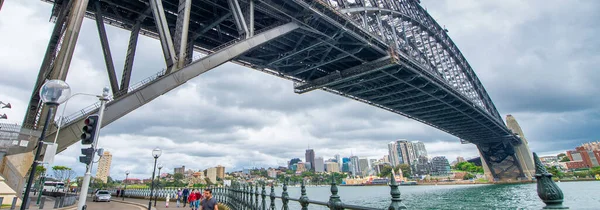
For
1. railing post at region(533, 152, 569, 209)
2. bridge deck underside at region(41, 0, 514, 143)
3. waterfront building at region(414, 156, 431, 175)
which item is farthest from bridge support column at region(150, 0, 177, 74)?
waterfront building at region(414, 156, 431, 175)

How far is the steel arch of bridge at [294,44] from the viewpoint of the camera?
1159 centimetres

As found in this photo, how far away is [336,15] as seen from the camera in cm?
1898

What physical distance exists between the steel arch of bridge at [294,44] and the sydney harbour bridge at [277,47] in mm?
51

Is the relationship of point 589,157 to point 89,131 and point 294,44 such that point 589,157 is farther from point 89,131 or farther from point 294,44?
point 89,131

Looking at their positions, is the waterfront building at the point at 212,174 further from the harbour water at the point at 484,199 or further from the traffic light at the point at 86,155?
the traffic light at the point at 86,155

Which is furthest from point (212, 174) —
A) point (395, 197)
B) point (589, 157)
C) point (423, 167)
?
point (589, 157)

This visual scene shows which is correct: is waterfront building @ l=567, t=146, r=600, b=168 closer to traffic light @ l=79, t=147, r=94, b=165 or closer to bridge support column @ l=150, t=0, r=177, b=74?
bridge support column @ l=150, t=0, r=177, b=74

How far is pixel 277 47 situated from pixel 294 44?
137 centimetres

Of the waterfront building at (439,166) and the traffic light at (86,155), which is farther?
the waterfront building at (439,166)

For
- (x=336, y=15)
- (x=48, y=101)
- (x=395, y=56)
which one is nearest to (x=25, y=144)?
(x=48, y=101)

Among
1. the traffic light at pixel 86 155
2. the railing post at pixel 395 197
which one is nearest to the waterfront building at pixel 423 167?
the traffic light at pixel 86 155

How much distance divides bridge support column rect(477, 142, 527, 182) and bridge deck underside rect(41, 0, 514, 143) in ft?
110

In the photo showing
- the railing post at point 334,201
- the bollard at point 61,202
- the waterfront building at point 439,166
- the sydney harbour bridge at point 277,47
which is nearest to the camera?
the railing post at point 334,201

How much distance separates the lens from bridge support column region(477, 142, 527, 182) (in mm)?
66625
